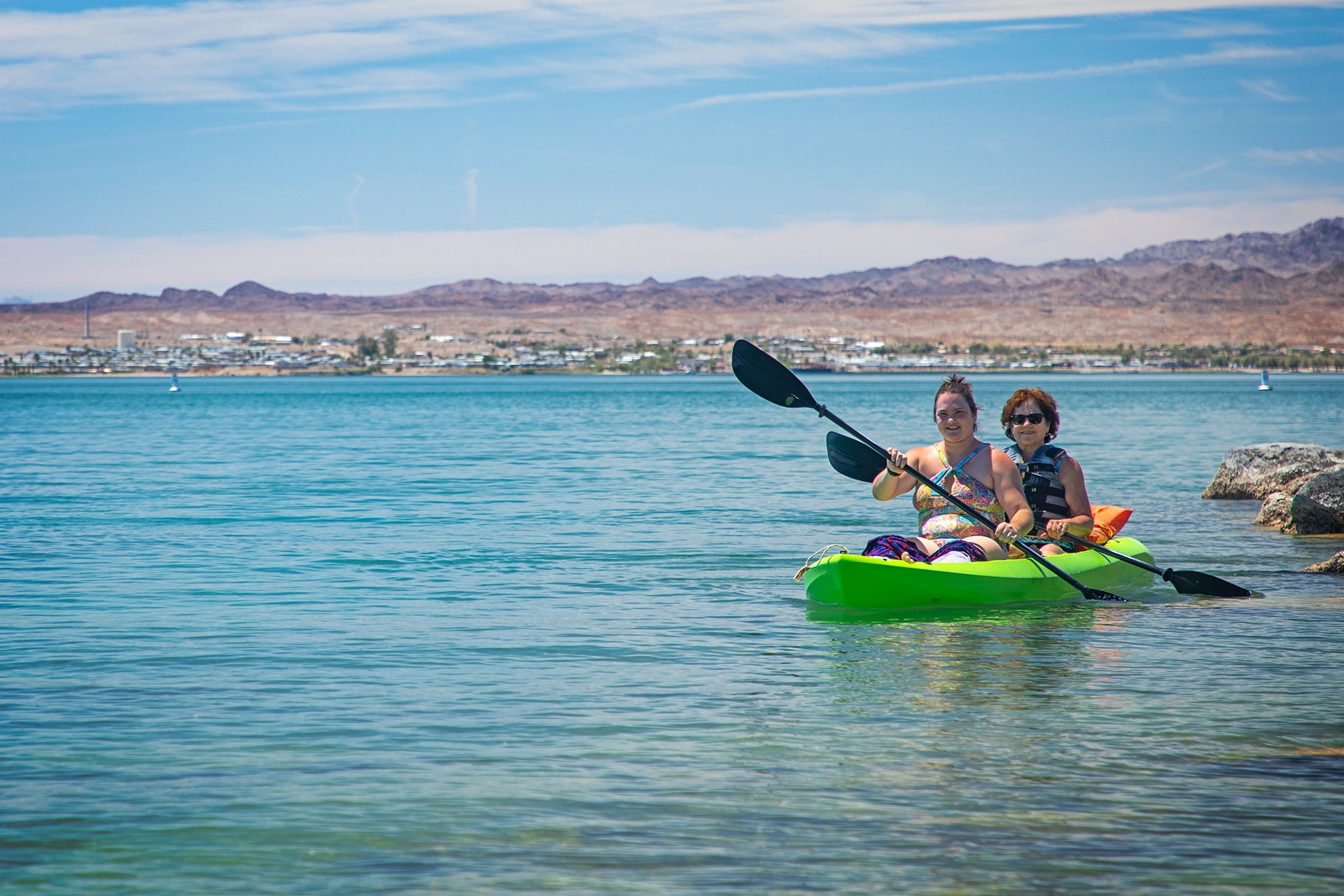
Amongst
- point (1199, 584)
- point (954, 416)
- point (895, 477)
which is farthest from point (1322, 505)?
point (895, 477)

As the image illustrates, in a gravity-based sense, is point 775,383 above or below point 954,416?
above

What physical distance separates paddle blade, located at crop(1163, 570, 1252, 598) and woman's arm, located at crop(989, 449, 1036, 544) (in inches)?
106

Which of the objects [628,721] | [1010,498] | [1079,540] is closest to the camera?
[628,721]

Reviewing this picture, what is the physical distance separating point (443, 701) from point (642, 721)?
4.39 ft

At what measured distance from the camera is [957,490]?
9969mm

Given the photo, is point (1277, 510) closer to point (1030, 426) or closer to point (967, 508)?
point (1030, 426)

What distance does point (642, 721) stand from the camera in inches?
295

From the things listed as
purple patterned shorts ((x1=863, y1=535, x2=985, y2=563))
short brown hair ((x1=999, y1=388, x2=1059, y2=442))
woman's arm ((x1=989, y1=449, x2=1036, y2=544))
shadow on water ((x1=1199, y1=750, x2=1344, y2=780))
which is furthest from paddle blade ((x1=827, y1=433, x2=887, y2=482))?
shadow on water ((x1=1199, y1=750, x2=1344, y2=780))

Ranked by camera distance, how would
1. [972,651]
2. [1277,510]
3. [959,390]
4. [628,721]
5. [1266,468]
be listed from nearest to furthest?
[628,721] → [972,651] → [959,390] → [1277,510] → [1266,468]

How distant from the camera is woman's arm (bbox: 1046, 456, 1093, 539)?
1069 cm

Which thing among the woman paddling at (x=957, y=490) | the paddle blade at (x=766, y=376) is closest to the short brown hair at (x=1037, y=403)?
the woman paddling at (x=957, y=490)

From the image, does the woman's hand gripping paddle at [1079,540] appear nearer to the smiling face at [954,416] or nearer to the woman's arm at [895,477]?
the woman's arm at [895,477]

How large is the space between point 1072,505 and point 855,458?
75.2 inches

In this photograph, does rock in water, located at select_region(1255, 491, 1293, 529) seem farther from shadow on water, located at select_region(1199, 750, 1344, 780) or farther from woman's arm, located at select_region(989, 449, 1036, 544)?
shadow on water, located at select_region(1199, 750, 1344, 780)
